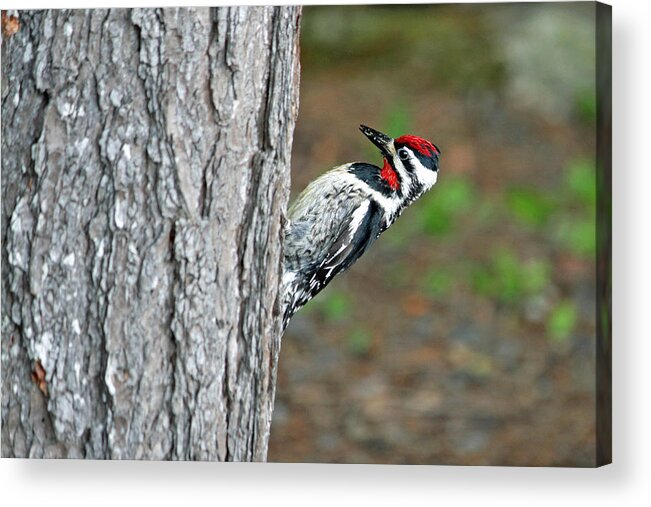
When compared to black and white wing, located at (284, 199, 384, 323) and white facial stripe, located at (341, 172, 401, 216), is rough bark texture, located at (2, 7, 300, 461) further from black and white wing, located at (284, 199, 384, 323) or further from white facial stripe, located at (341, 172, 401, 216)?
white facial stripe, located at (341, 172, 401, 216)

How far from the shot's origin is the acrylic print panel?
2.27 m

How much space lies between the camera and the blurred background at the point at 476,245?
2.53 m

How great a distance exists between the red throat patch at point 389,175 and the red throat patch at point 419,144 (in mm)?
95

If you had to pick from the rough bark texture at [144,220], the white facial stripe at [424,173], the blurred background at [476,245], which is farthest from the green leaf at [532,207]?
the rough bark texture at [144,220]

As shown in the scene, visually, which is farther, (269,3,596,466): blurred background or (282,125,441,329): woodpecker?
(282,125,441,329): woodpecker

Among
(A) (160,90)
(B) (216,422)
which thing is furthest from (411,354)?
(A) (160,90)

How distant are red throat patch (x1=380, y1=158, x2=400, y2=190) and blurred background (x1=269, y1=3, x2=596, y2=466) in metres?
0.09

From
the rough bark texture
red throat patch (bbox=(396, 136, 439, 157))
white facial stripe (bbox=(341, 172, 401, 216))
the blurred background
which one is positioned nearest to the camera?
the rough bark texture

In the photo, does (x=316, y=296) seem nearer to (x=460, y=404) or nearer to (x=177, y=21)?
(x=460, y=404)

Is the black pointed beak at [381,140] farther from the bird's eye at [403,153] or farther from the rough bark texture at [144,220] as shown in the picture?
the rough bark texture at [144,220]

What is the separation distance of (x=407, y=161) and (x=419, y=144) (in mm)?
70

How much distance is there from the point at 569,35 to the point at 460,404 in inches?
40.4

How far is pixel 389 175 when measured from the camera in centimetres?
276

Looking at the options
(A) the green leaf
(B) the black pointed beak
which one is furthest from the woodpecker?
(A) the green leaf
